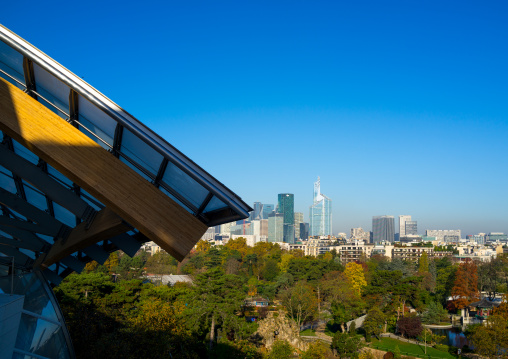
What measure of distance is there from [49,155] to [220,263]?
46.7 meters

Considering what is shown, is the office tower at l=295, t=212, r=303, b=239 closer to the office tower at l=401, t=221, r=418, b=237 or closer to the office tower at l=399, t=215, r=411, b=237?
the office tower at l=399, t=215, r=411, b=237

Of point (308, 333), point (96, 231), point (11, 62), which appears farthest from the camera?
point (308, 333)

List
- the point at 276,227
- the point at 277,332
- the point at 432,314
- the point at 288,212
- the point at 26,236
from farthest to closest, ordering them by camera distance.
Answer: the point at 288,212 < the point at 276,227 < the point at 432,314 < the point at 277,332 < the point at 26,236

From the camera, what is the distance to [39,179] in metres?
3.70

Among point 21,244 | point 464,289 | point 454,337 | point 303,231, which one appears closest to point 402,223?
point 303,231

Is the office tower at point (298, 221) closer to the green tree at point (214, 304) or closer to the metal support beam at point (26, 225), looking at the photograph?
the green tree at point (214, 304)

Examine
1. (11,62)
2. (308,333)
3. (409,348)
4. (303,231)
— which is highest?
(303,231)

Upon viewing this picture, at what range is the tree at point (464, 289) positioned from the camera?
108 feet

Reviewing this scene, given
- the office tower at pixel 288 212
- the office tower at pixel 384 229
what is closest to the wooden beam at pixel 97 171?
the office tower at pixel 288 212

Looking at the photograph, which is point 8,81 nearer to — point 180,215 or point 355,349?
point 180,215

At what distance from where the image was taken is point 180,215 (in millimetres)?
3287

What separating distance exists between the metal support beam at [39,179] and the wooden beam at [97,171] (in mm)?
645

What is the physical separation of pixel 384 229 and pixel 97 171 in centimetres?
19659

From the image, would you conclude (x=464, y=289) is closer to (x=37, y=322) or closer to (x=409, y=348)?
(x=409, y=348)
